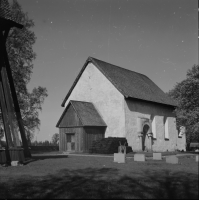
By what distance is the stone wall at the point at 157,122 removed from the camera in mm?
28953

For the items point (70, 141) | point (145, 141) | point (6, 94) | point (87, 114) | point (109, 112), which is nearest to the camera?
point (6, 94)

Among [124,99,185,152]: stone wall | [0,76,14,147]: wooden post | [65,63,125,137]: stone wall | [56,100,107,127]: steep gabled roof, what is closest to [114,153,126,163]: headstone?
[0,76,14,147]: wooden post

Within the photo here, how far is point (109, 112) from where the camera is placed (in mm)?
29656

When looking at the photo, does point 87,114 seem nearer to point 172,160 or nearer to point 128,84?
point 128,84

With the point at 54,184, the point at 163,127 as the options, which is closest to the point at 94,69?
the point at 163,127

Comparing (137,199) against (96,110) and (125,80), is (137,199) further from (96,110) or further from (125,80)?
(125,80)

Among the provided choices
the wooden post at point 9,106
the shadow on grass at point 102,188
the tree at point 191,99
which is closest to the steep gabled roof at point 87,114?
the tree at point 191,99

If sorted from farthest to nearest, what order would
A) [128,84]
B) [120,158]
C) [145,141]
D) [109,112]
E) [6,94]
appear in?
1. [128,84]
2. [145,141]
3. [109,112]
4. [6,94]
5. [120,158]

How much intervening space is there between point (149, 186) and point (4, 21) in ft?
42.8

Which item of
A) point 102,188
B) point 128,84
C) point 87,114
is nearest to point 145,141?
point 128,84

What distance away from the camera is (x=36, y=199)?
6387 millimetres

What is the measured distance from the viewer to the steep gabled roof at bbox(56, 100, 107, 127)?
28.1 metres

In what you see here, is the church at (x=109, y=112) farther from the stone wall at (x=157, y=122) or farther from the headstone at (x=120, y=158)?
the headstone at (x=120, y=158)

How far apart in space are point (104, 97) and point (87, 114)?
291 centimetres
